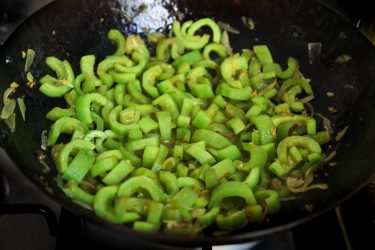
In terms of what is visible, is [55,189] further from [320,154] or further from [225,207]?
[320,154]

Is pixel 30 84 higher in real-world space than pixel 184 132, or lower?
higher

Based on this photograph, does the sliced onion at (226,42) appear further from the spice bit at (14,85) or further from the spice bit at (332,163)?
the spice bit at (14,85)

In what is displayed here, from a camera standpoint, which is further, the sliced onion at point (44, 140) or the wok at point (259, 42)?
the sliced onion at point (44, 140)

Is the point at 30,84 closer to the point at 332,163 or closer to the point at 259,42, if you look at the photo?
the point at 259,42

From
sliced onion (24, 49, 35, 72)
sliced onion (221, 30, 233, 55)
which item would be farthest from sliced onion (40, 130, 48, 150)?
sliced onion (221, 30, 233, 55)

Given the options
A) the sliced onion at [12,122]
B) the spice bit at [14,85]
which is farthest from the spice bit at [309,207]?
the spice bit at [14,85]

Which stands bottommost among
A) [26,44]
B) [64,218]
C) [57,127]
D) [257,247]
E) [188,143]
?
[257,247]

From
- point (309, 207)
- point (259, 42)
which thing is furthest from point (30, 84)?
point (309, 207)

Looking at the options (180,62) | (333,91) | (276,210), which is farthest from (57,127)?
(333,91)
